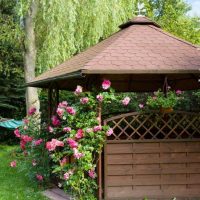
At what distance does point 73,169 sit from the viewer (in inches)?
255

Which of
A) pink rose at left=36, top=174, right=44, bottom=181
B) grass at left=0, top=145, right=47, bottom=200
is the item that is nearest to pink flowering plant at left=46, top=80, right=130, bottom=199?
grass at left=0, top=145, right=47, bottom=200

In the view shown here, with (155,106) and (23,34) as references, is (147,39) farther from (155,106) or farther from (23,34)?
(23,34)

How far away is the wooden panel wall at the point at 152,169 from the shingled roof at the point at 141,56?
118 cm

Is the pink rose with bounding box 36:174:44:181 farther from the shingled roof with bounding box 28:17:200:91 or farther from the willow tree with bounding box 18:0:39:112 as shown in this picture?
the willow tree with bounding box 18:0:39:112

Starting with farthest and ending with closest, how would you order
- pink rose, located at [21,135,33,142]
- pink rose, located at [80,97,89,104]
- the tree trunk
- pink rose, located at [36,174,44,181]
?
the tree trunk → pink rose, located at [21,135,33,142] → pink rose, located at [36,174,44,181] → pink rose, located at [80,97,89,104]

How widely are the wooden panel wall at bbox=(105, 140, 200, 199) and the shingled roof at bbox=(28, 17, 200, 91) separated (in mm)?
1181

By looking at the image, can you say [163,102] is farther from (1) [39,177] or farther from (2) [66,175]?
(1) [39,177]

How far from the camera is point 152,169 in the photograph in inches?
266

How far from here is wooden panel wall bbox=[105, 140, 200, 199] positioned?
6.67 metres

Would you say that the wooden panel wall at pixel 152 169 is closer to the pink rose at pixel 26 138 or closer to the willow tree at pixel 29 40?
the pink rose at pixel 26 138

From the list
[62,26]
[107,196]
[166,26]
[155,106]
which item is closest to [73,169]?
[107,196]

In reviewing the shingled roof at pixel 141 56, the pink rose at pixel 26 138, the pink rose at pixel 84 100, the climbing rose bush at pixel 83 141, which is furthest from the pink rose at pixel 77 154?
the pink rose at pixel 26 138

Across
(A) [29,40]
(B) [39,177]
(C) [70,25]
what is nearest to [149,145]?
(B) [39,177]

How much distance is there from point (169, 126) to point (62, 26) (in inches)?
261
